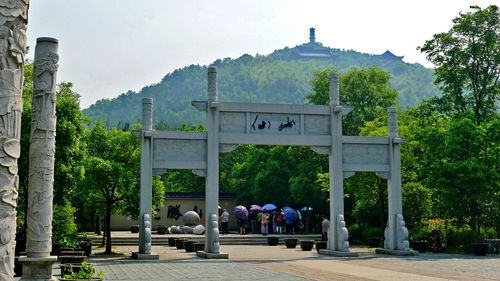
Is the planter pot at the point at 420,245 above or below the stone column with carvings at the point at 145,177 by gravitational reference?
below

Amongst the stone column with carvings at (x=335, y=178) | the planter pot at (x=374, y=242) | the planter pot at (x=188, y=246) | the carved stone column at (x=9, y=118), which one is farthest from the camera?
the planter pot at (x=374, y=242)

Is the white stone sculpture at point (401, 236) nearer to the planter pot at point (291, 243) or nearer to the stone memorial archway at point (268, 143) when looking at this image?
the stone memorial archway at point (268, 143)

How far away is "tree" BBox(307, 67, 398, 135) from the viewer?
118 ft

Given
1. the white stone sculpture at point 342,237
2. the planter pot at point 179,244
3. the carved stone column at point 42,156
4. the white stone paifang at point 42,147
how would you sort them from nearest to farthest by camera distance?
the carved stone column at point 42,156 < the white stone paifang at point 42,147 < the white stone sculpture at point 342,237 < the planter pot at point 179,244

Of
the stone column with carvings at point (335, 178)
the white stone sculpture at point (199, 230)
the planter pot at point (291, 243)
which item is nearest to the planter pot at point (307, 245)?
the planter pot at point (291, 243)

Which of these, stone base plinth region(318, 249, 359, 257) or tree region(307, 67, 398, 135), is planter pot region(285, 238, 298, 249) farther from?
tree region(307, 67, 398, 135)

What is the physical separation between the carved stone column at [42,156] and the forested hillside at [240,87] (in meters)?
116

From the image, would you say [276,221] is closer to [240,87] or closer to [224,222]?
[224,222]

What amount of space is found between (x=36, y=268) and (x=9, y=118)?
201 inches

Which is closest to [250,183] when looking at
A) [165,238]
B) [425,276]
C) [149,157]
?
[165,238]

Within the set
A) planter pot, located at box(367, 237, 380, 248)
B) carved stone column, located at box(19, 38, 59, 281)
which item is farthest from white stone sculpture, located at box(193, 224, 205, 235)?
carved stone column, located at box(19, 38, 59, 281)

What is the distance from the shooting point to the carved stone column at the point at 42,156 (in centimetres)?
1028

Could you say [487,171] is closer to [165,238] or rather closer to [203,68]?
[165,238]

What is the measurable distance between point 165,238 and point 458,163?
1375 centimetres
